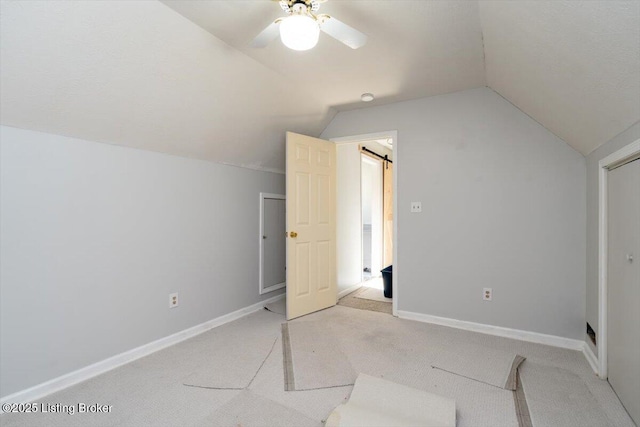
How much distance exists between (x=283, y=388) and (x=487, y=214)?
2.34 m

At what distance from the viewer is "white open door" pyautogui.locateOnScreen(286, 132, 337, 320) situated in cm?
326

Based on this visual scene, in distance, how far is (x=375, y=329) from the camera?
2.96m

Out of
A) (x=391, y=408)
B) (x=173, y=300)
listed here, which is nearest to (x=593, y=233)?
(x=391, y=408)

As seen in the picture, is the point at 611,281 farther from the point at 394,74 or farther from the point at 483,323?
the point at 394,74

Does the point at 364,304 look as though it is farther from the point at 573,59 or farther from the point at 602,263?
the point at 573,59

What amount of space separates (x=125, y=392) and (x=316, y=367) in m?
1.23

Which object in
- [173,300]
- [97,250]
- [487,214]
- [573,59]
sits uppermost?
[573,59]

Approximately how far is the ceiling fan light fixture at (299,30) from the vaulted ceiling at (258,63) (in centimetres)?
48

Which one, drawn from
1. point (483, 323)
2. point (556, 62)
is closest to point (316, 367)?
point (483, 323)

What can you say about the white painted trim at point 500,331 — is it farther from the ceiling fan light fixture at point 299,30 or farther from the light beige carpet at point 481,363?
the ceiling fan light fixture at point 299,30

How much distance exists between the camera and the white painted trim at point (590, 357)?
2.17m

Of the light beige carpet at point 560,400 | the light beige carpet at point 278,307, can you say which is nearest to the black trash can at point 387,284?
the light beige carpet at point 278,307

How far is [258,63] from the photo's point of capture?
2.48m

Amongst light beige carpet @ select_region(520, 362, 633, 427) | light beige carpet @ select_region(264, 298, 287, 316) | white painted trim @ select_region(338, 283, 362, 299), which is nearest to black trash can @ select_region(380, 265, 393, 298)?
white painted trim @ select_region(338, 283, 362, 299)
